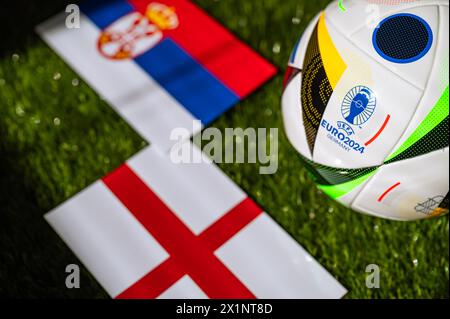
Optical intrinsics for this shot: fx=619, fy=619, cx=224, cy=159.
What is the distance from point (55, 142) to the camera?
4.57m

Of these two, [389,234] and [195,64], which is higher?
[195,64]

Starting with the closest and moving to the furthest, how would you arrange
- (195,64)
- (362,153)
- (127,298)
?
1. (362,153)
2. (127,298)
3. (195,64)

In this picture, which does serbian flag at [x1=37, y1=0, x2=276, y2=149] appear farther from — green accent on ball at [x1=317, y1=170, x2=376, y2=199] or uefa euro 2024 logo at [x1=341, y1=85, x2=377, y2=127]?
uefa euro 2024 logo at [x1=341, y1=85, x2=377, y2=127]

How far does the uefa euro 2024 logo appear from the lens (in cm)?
321

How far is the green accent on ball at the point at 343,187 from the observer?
351cm

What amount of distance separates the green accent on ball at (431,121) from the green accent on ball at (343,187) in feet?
0.95

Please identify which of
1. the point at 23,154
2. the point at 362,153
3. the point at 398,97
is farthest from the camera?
the point at 23,154

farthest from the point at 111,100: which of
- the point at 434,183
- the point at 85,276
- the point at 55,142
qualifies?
the point at 434,183

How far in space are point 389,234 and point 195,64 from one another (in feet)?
6.51

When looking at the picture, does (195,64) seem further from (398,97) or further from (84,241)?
(398,97)

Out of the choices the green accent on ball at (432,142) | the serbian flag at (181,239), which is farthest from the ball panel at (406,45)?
the serbian flag at (181,239)

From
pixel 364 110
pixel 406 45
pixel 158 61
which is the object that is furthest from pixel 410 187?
pixel 158 61

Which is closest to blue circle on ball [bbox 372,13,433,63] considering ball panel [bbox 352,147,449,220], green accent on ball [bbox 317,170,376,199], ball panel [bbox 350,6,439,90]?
ball panel [bbox 350,6,439,90]

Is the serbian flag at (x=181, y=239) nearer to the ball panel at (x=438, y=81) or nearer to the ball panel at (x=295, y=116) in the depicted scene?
the ball panel at (x=295, y=116)
